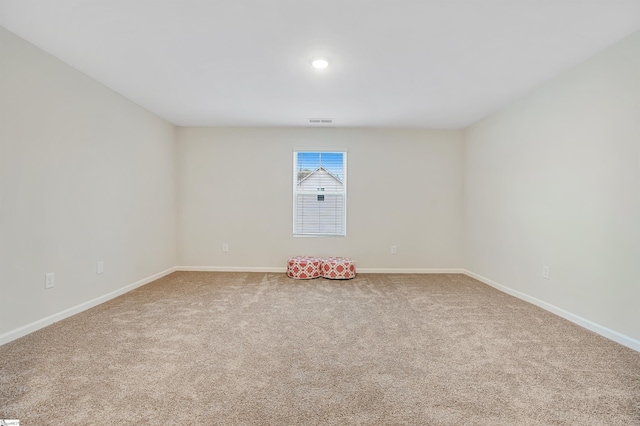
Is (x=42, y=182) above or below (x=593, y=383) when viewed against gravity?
above

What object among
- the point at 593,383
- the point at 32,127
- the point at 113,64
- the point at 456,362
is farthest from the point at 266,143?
the point at 593,383

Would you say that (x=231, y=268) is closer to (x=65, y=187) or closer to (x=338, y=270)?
(x=338, y=270)

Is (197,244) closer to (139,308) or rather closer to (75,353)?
(139,308)

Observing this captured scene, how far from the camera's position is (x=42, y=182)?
2.49 metres

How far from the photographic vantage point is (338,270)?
14.3ft

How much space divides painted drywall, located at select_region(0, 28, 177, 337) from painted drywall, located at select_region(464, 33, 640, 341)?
15.4 ft

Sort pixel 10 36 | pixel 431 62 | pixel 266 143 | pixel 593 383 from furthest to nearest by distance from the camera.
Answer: pixel 266 143 → pixel 431 62 → pixel 10 36 → pixel 593 383

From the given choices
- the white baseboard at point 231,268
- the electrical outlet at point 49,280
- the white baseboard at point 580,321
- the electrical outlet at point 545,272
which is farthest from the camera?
the white baseboard at point 231,268

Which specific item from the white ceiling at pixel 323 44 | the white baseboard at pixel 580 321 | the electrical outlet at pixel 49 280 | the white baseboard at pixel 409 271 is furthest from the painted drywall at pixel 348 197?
the electrical outlet at pixel 49 280

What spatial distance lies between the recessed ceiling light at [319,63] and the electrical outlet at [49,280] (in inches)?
117

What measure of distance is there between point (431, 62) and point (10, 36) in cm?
337

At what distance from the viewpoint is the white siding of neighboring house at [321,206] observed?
4965 millimetres

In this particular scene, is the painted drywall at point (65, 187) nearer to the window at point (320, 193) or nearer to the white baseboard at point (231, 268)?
the white baseboard at point (231, 268)

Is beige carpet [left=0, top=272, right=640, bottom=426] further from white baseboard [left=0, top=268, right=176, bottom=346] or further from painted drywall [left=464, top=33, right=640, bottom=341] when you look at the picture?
painted drywall [left=464, top=33, right=640, bottom=341]
